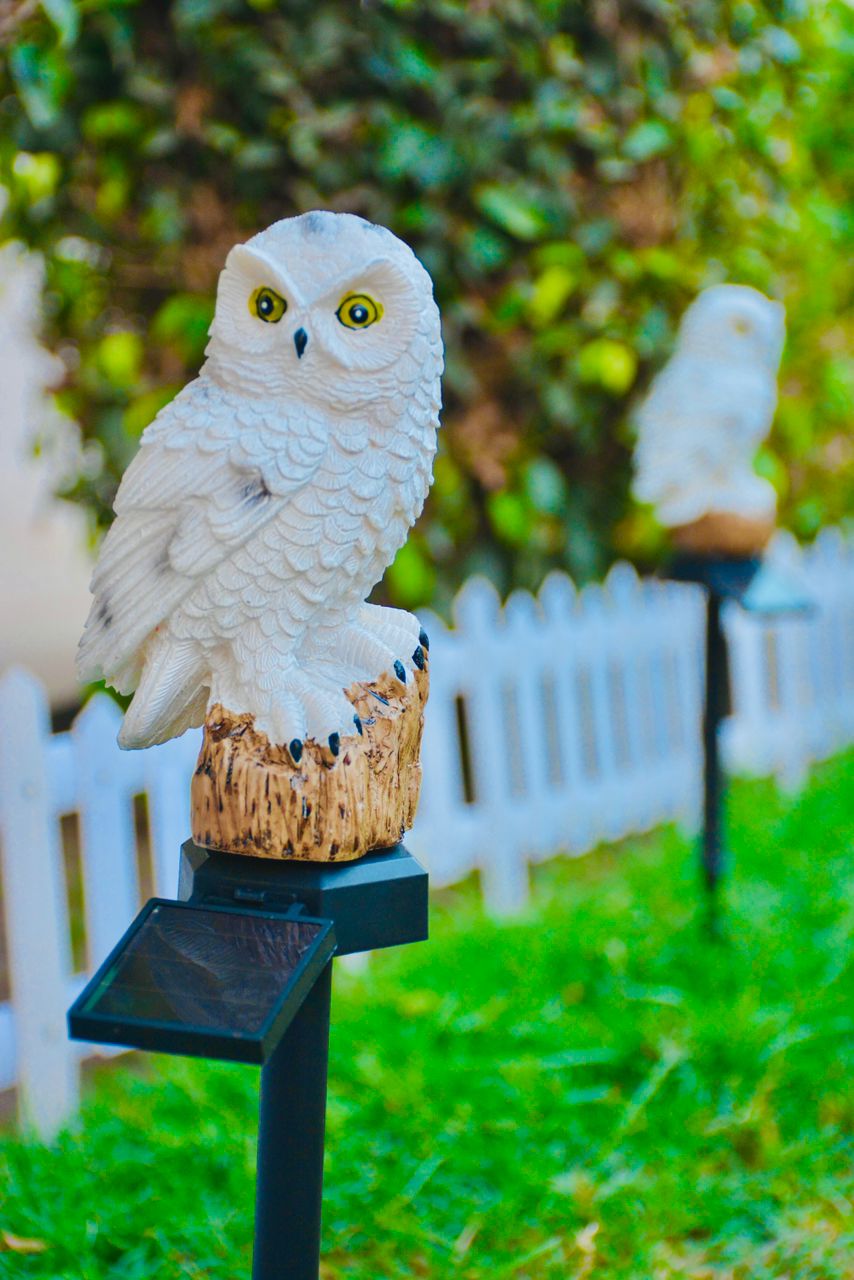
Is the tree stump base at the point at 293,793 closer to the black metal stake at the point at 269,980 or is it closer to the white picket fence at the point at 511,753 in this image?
the black metal stake at the point at 269,980

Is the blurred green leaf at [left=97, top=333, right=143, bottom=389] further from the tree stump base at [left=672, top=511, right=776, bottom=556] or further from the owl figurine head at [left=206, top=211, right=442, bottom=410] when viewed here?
the owl figurine head at [left=206, top=211, right=442, bottom=410]

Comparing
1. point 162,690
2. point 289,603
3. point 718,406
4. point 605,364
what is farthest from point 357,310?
point 605,364

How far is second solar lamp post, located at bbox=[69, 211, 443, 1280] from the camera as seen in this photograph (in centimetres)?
148

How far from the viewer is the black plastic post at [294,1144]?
1554 millimetres

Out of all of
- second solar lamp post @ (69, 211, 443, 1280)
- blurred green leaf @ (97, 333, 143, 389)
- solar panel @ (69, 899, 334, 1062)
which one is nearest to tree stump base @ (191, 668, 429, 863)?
second solar lamp post @ (69, 211, 443, 1280)

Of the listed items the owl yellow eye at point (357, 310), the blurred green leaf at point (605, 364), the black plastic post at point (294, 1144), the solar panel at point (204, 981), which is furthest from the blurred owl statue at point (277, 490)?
the blurred green leaf at point (605, 364)

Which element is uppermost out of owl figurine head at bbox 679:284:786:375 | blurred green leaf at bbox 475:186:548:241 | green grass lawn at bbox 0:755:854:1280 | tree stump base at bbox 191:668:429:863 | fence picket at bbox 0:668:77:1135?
blurred green leaf at bbox 475:186:548:241

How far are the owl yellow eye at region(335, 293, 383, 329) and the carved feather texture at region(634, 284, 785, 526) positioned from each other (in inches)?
73.1

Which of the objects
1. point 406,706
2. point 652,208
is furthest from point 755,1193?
point 652,208

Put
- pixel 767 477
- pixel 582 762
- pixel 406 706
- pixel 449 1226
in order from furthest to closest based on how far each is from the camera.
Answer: pixel 767 477
pixel 582 762
pixel 449 1226
pixel 406 706

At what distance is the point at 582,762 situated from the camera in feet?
14.3

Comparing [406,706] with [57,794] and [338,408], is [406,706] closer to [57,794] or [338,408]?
[338,408]

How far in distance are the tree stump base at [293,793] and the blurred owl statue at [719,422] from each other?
184 cm

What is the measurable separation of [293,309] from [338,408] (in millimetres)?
141
